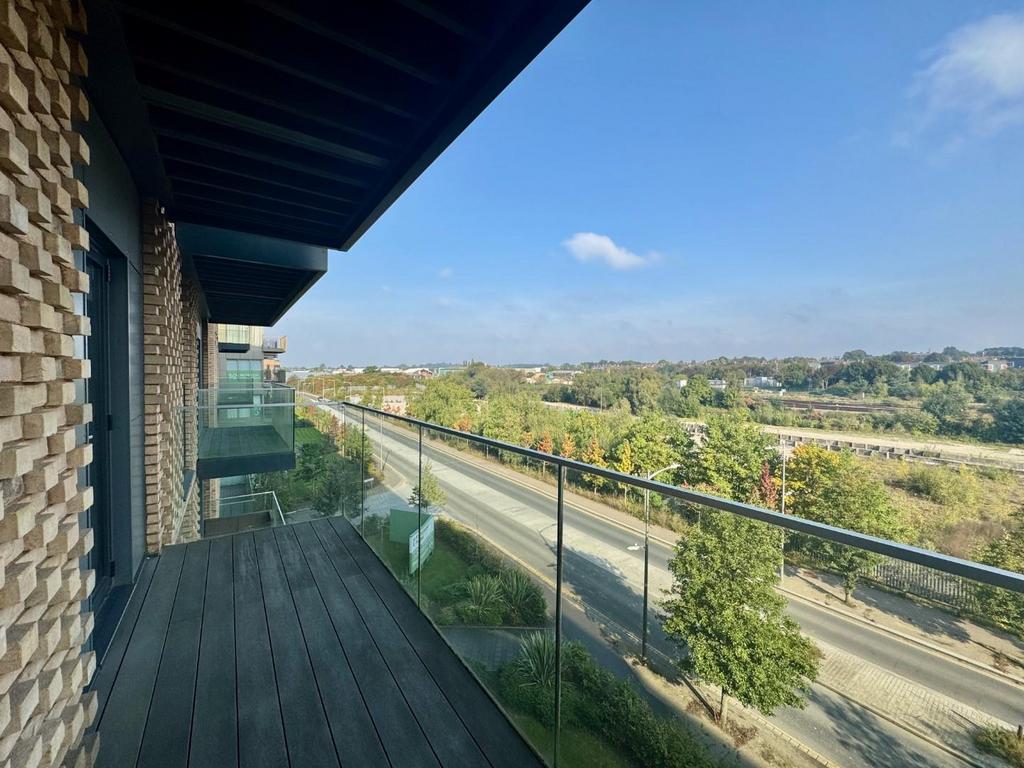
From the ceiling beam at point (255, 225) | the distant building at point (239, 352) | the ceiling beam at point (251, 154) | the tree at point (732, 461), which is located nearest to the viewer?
the ceiling beam at point (251, 154)

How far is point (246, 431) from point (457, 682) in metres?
5.25

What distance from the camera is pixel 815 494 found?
85.0 ft

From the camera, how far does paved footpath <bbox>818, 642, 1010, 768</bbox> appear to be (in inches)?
29.6

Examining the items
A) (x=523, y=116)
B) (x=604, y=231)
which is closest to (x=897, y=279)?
(x=604, y=231)

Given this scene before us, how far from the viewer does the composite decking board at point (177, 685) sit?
5.78ft

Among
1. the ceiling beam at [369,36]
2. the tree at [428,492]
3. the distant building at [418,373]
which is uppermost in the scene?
the ceiling beam at [369,36]

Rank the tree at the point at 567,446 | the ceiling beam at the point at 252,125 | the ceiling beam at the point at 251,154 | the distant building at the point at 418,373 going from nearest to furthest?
the ceiling beam at the point at 252,125 → the ceiling beam at the point at 251,154 → the tree at the point at 567,446 → the distant building at the point at 418,373

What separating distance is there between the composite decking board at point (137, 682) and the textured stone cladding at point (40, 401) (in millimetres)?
277

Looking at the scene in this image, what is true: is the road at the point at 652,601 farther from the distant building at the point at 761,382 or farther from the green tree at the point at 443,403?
the distant building at the point at 761,382

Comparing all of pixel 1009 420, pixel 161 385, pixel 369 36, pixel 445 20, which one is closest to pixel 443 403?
pixel 161 385

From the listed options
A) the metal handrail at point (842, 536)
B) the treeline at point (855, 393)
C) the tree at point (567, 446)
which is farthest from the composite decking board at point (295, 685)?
the treeline at point (855, 393)

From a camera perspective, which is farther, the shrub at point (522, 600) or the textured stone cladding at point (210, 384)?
the textured stone cladding at point (210, 384)

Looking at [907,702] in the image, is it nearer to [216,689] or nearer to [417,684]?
[417,684]

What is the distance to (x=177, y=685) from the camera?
6.98 feet
